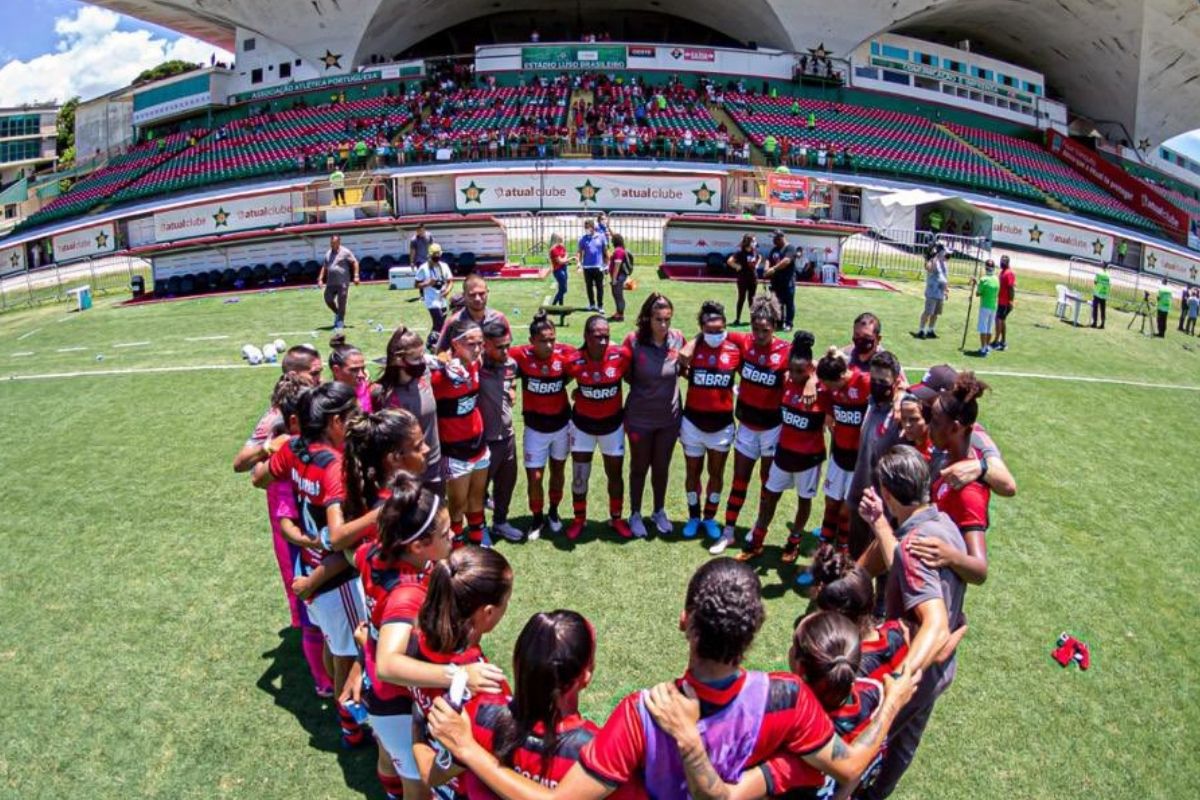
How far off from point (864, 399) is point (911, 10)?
49419mm

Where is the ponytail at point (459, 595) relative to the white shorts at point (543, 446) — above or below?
above

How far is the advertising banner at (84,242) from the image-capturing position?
99.4ft

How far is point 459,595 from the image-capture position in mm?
2811

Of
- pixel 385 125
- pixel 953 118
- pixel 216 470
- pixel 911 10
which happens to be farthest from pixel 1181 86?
pixel 216 470

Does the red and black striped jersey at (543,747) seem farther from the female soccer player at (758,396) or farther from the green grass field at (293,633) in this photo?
the female soccer player at (758,396)

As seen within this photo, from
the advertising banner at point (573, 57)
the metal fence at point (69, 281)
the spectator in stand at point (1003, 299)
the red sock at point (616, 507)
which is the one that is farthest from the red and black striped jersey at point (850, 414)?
the advertising banner at point (573, 57)

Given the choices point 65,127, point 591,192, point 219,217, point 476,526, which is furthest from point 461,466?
point 65,127

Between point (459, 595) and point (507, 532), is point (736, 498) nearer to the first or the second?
point (507, 532)

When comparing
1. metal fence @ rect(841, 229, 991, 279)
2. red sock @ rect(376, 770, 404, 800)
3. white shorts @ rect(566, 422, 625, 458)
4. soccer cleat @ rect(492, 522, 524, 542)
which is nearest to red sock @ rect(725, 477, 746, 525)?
white shorts @ rect(566, 422, 625, 458)

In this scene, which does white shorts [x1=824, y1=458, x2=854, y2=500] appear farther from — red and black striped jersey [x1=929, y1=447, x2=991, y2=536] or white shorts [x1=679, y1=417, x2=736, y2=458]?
red and black striped jersey [x1=929, y1=447, x2=991, y2=536]

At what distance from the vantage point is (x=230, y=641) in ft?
18.4

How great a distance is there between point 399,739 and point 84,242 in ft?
116

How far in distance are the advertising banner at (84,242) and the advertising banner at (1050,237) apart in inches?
1376

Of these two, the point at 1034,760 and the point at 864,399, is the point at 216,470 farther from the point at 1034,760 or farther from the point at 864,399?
the point at 1034,760
